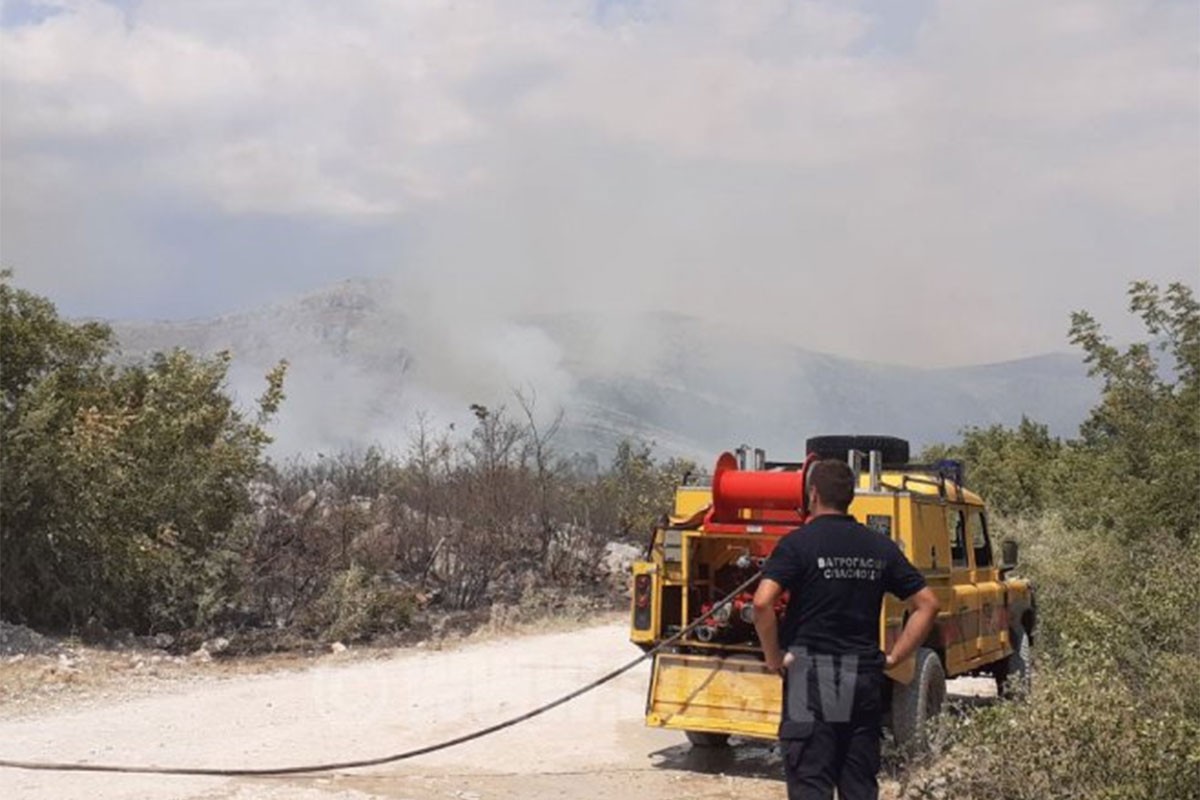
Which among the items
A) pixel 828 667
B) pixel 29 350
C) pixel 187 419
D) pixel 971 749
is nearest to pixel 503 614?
pixel 187 419

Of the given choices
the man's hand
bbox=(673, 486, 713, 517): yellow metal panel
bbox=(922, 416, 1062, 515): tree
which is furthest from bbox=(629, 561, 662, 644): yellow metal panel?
bbox=(922, 416, 1062, 515): tree

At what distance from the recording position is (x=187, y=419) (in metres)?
16.7

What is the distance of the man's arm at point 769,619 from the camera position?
5617mm

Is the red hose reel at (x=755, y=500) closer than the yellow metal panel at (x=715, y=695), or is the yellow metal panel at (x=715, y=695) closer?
the yellow metal panel at (x=715, y=695)

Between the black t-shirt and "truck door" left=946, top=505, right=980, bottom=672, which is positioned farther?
"truck door" left=946, top=505, right=980, bottom=672

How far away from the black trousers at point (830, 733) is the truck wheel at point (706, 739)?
4149 millimetres

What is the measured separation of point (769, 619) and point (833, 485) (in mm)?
665

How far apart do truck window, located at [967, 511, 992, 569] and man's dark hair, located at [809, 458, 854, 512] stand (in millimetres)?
5023

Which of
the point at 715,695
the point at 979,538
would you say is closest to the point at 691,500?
the point at 715,695

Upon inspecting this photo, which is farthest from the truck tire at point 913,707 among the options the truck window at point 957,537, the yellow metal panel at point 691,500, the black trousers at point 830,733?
the black trousers at point 830,733

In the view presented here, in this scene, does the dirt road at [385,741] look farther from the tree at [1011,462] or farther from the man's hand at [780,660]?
the tree at [1011,462]

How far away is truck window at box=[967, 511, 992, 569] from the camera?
10531 millimetres

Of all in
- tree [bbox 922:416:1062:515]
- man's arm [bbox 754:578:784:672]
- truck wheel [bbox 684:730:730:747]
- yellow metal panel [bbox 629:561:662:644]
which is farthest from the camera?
tree [bbox 922:416:1062:515]

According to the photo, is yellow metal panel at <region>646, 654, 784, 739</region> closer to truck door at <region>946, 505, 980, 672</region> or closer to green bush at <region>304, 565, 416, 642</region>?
truck door at <region>946, 505, 980, 672</region>
